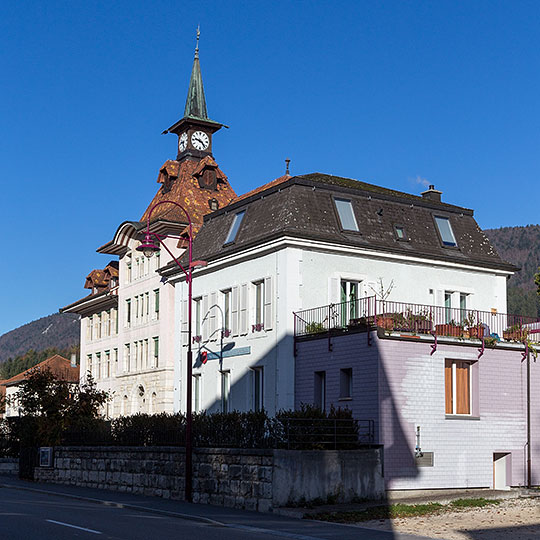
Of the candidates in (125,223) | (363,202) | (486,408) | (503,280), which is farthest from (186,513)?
(125,223)

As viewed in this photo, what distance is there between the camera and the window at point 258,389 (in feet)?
101

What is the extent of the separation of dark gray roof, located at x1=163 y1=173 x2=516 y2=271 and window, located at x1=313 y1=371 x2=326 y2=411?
492 cm

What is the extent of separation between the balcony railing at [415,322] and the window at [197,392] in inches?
261

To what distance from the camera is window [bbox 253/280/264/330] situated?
102 ft

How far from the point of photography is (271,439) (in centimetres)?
2212

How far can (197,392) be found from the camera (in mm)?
34625

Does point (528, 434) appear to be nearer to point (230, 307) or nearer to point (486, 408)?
point (486, 408)

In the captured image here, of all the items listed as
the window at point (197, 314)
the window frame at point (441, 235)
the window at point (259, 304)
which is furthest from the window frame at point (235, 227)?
the window frame at point (441, 235)

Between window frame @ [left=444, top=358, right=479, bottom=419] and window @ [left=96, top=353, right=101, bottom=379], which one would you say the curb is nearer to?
window frame @ [left=444, top=358, right=479, bottom=419]

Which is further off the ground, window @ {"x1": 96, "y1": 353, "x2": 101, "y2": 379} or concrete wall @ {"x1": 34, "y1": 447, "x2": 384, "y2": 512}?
window @ {"x1": 96, "y1": 353, "x2": 101, "y2": 379}

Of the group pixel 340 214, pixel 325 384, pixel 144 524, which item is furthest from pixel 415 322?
pixel 144 524

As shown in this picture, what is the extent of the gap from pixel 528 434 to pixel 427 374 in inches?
173

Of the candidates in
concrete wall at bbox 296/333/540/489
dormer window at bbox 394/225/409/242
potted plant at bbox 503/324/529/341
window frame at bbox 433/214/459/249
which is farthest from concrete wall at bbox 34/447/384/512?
window frame at bbox 433/214/459/249

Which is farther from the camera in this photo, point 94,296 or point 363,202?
point 94,296
